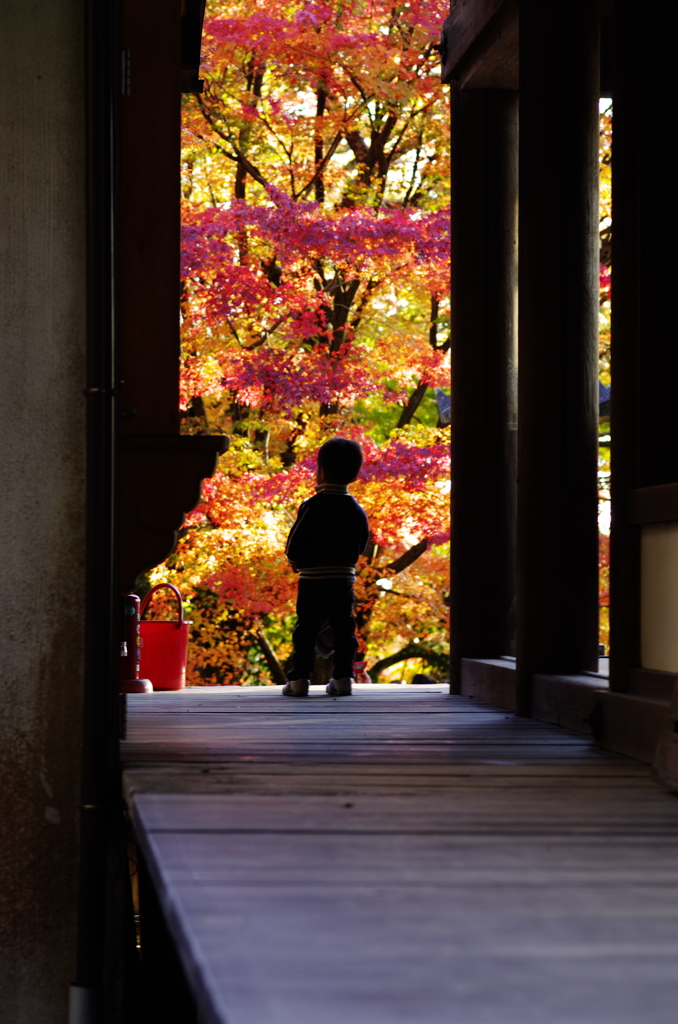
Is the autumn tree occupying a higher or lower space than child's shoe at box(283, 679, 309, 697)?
higher

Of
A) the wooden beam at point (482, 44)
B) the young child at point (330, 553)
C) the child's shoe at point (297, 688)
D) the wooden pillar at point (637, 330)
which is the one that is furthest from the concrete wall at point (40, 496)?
the young child at point (330, 553)

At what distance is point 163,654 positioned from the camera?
5617mm

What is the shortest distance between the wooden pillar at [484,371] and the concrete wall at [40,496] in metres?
2.01

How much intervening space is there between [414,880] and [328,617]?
352cm

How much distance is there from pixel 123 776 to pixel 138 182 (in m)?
1.74

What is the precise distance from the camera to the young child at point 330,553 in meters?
4.90

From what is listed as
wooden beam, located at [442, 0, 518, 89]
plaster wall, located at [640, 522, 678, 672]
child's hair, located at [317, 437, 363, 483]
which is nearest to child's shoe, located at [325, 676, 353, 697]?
child's hair, located at [317, 437, 363, 483]

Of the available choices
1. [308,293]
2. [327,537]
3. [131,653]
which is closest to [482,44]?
[327,537]

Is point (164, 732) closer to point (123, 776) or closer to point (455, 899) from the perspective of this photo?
point (123, 776)

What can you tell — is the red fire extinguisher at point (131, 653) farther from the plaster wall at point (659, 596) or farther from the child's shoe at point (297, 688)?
the plaster wall at point (659, 596)

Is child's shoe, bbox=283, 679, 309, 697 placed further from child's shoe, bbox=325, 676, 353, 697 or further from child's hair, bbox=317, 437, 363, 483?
child's hair, bbox=317, 437, 363, 483

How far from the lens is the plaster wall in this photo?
8.73 feet

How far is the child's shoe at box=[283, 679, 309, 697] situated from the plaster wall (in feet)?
7.20

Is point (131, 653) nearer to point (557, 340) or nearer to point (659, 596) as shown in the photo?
point (557, 340)
